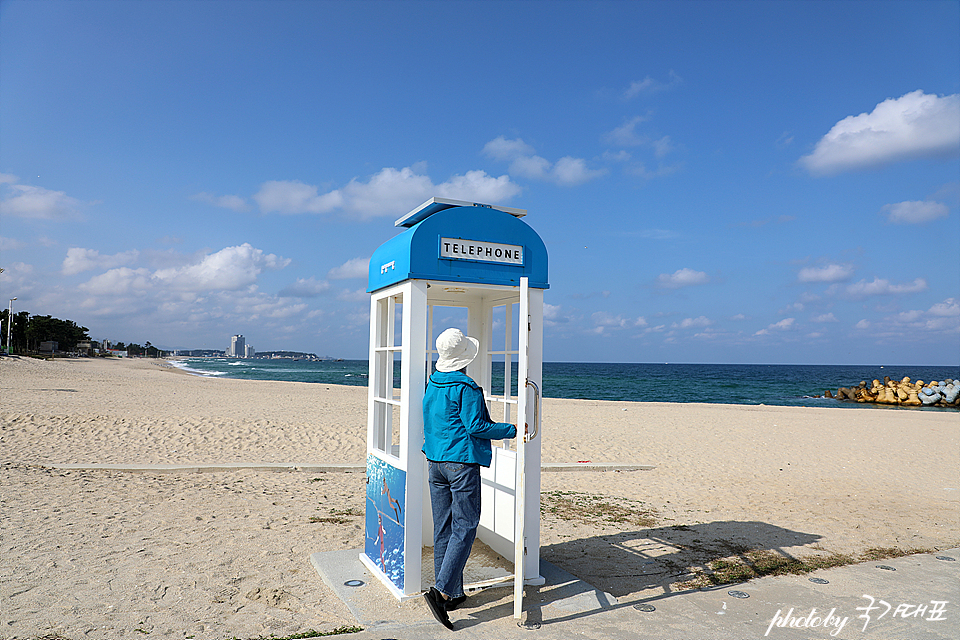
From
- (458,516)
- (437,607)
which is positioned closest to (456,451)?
(458,516)

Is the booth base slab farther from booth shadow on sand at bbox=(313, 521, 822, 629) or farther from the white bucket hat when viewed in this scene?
the white bucket hat

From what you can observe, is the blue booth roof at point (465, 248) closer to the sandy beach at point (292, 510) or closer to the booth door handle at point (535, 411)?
the booth door handle at point (535, 411)

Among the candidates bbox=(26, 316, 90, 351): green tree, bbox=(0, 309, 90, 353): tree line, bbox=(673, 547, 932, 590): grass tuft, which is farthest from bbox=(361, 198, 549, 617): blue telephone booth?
bbox=(26, 316, 90, 351): green tree

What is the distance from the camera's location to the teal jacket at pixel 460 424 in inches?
157

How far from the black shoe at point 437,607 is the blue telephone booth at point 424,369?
0.29 m

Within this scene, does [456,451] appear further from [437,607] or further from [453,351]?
[437,607]

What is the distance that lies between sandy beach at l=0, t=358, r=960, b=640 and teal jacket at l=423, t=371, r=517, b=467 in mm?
1040

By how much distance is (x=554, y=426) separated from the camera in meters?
15.4

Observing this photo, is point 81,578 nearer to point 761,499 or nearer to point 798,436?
point 761,499

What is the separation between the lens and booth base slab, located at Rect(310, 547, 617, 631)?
394cm

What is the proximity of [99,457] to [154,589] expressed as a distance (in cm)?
640

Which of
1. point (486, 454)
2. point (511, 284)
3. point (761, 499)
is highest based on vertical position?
point (511, 284)

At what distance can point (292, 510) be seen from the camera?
6.86m

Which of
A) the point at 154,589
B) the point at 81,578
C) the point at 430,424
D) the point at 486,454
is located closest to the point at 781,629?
the point at 486,454
